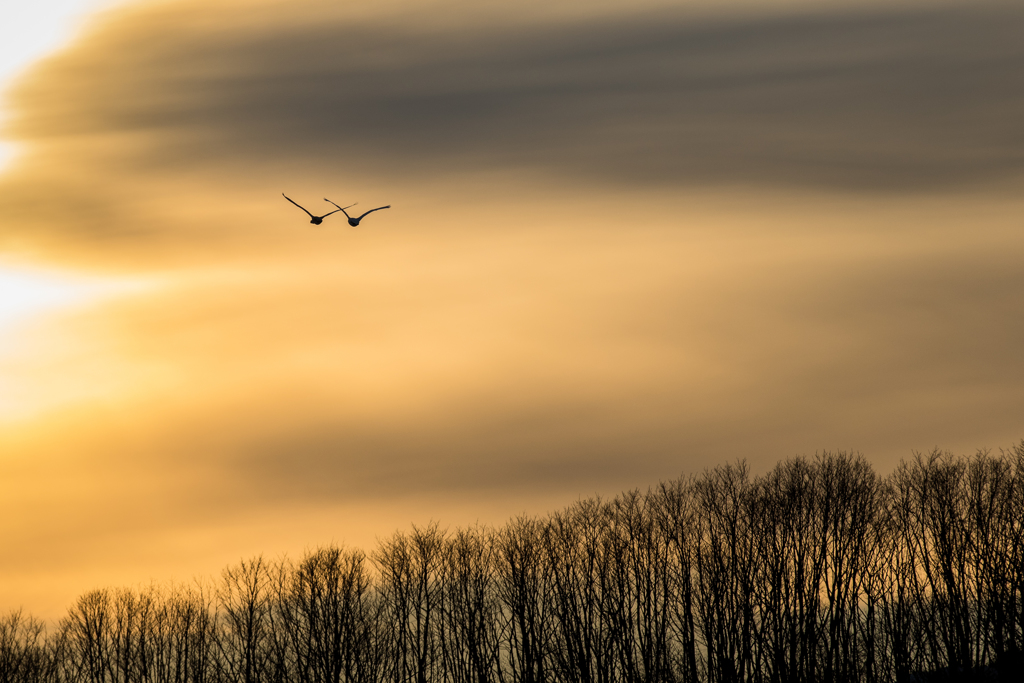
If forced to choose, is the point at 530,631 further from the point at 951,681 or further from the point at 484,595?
the point at 951,681

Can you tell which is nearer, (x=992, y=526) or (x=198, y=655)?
(x=992, y=526)

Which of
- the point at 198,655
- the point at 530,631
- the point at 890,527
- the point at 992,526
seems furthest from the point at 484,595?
the point at 992,526

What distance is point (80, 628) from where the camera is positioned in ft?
382

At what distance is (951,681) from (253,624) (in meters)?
57.6

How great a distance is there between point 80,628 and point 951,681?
77109mm

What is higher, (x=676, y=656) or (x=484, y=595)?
(x=484, y=595)

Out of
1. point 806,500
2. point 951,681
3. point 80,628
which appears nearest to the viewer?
point 951,681

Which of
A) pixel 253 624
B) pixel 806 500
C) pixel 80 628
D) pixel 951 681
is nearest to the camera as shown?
pixel 951 681

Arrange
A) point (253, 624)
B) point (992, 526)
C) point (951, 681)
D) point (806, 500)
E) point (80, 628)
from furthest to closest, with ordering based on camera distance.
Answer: point (80, 628), point (253, 624), point (806, 500), point (992, 526), point (951, 681)

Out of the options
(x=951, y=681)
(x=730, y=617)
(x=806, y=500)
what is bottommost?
(x=951, y=681)

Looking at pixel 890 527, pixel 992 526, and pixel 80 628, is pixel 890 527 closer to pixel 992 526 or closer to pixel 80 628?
pixel 992 526

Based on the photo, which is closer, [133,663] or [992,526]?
[992,526]

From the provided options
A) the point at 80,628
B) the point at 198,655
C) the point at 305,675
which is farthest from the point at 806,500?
the point at 80,628

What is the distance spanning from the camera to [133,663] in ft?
371
